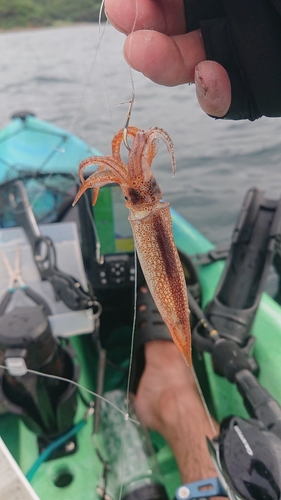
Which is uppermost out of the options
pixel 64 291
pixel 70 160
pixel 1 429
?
pixel 70 160

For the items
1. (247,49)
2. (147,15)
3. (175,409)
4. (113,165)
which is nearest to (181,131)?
(175,409)

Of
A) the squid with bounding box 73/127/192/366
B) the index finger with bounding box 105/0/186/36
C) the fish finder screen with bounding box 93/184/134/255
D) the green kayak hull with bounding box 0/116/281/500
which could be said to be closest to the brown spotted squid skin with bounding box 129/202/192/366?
the squid with bounding box 73/127/192/366

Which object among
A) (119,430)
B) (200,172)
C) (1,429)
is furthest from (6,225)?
(200,172)

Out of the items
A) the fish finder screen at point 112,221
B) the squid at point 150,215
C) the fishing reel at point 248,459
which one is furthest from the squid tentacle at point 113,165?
the fish finder screen at point 112,221

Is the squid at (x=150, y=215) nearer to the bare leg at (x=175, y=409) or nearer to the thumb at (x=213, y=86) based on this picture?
the thumb at (x=213, y=86)

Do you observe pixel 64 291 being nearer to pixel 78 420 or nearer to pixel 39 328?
pixel 39 328

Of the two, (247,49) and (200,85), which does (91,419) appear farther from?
(247,49)
